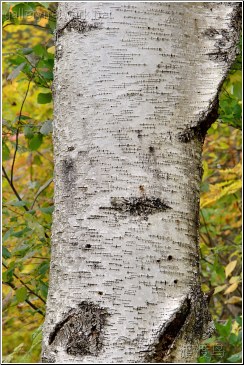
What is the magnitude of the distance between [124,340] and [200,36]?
0.45 meters

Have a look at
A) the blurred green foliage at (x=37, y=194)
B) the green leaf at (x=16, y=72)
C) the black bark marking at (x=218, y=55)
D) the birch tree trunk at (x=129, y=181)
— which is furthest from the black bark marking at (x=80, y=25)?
the green leaf at (x=16, y=72)

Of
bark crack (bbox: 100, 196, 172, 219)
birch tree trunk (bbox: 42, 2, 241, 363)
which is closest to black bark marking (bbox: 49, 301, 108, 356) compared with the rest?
birch tree trunk (bbox: 42, 2, 241, 363)

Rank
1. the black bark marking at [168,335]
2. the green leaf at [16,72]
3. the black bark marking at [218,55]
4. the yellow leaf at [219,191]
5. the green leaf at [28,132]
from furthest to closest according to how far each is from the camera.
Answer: the yellow leaf at [219,191] → the green leaf at [28,132] → the green leaf at [16,72] → the black bark marking at [218,55] → the black bark marking at [168,335]

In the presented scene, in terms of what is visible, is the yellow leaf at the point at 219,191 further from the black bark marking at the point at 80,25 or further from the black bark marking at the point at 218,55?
the black bark marking at the point at 80,25

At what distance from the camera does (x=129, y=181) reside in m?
0.74

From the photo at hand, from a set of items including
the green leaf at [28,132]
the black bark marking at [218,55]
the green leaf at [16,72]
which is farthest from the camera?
the green leaf at [28,132]

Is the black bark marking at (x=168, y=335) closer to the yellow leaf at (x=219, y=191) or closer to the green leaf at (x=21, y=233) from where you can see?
the green leaf at (x=21, y=233)

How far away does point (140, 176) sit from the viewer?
745mm

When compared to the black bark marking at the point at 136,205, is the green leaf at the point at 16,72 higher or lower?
higher

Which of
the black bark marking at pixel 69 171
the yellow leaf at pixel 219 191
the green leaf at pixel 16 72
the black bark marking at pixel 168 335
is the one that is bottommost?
the black bark marking at pixel 168 335

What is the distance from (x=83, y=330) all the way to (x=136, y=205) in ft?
0.55

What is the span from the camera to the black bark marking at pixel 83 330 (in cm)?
71

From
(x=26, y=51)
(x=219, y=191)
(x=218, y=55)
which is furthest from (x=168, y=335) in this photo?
(x=219, y=191)

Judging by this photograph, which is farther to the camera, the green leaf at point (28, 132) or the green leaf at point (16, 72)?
the green leaf at point (28, 132)
